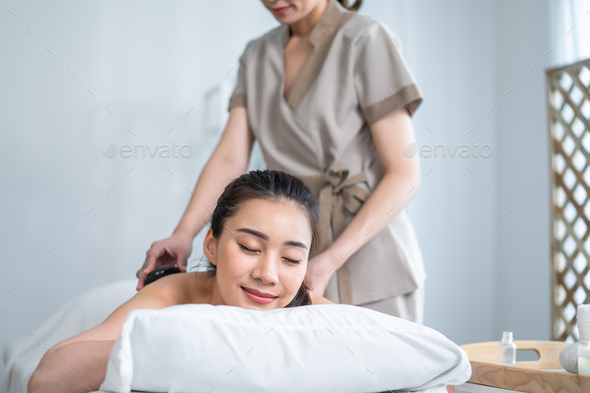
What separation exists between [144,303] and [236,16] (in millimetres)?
1624

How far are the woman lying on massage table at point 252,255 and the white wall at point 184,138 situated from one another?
705 millimetres

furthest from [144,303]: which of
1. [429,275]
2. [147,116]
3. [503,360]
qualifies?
[429,275]

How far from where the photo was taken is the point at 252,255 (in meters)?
0.68

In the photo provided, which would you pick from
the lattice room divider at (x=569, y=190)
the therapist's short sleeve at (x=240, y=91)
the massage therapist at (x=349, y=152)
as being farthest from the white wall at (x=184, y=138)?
the massage therapist at (x=349, y=152)

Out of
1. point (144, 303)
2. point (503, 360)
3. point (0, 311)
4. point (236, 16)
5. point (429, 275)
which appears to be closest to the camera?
point (144, 303)

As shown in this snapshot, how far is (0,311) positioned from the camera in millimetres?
1624

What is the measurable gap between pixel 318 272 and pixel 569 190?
1.89 metres

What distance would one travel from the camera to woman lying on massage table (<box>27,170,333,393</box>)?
2.22ft

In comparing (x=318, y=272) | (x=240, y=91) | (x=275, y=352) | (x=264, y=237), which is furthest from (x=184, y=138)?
(x=275, y=352)

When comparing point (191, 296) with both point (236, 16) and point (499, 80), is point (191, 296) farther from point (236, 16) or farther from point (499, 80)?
point (499, 80)

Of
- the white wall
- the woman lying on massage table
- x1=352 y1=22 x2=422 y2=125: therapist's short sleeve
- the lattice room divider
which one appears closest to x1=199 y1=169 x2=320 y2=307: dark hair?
the woman lying on massage table

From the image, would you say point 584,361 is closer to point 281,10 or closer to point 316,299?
point 316,299

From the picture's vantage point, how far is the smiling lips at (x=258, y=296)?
2.26 ft

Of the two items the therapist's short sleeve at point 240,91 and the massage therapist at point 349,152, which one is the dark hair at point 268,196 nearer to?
the massage therapist at point 349,152
